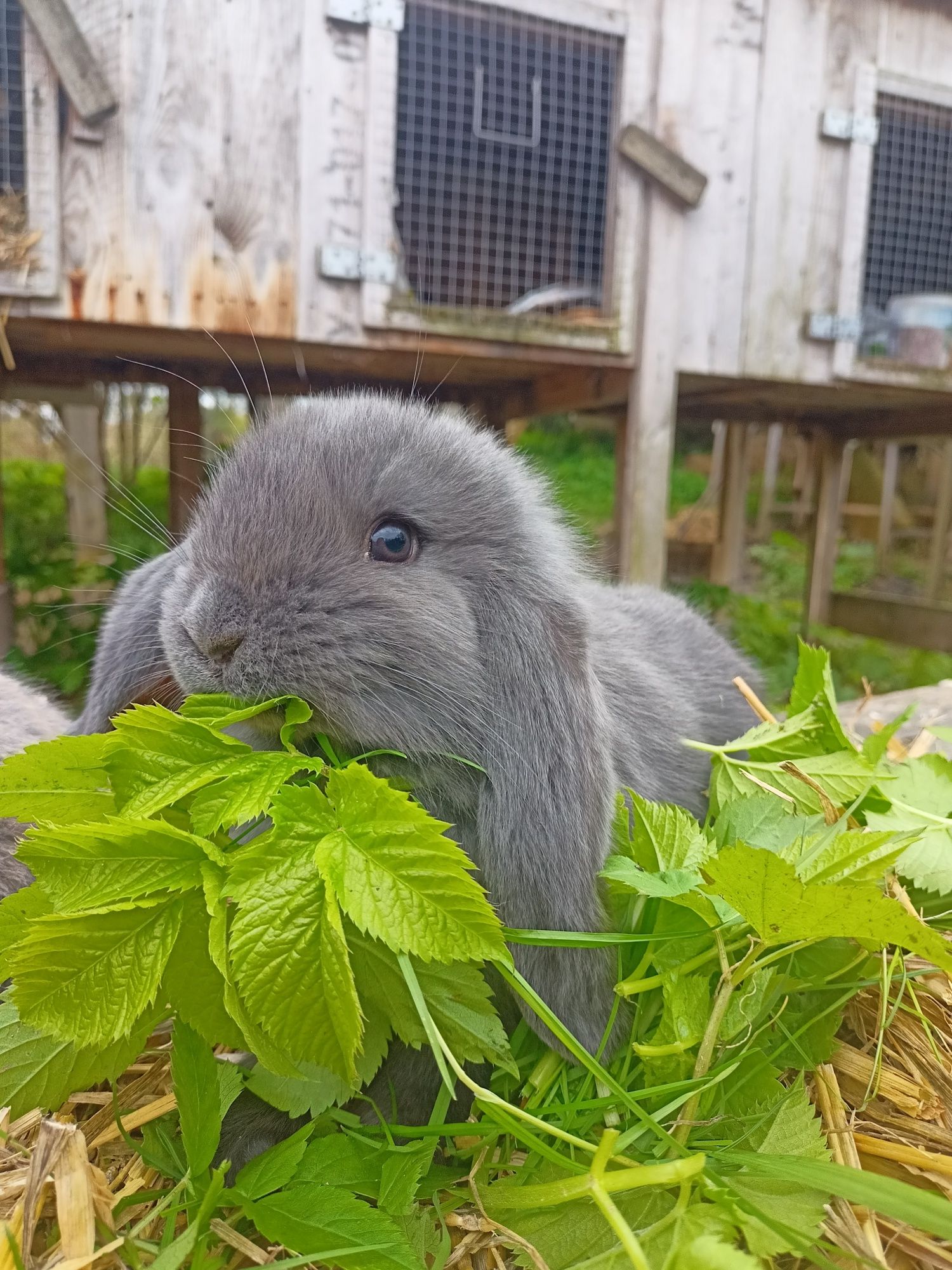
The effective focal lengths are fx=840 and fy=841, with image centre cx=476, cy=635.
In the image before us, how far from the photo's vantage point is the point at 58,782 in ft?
3.50

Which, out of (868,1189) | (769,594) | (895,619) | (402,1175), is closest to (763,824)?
(868,1189)

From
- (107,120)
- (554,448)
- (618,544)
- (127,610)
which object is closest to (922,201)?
(618,544)

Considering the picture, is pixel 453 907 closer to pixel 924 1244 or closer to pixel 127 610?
pixel 924 1244

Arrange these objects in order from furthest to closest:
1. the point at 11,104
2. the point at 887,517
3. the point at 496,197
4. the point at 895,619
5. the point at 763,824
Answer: the point at 887,517
the point at 895,619
the point at 496,197
the point at 11,104
the point at 763,824

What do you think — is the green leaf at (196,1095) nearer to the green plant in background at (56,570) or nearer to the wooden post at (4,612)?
the green plant in background at (56,570)

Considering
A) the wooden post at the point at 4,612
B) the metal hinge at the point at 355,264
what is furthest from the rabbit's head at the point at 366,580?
the wooden post at the point at 4,612

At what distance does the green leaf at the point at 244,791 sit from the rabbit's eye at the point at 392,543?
30cm

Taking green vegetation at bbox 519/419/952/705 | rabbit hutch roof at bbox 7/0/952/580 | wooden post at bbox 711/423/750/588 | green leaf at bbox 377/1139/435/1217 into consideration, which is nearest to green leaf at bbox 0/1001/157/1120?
green leaf at bbox 377/1139/435/1217

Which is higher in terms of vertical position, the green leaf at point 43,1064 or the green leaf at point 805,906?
the green leaf at point 805,906

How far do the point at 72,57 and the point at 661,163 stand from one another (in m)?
2.00

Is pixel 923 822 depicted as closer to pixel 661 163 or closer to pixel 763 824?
pixel 763 824

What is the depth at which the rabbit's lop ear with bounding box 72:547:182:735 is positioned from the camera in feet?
4.48

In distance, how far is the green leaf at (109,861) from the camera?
885 mm

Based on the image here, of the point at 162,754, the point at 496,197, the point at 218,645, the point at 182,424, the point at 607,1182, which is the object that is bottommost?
the point at 607,1182
